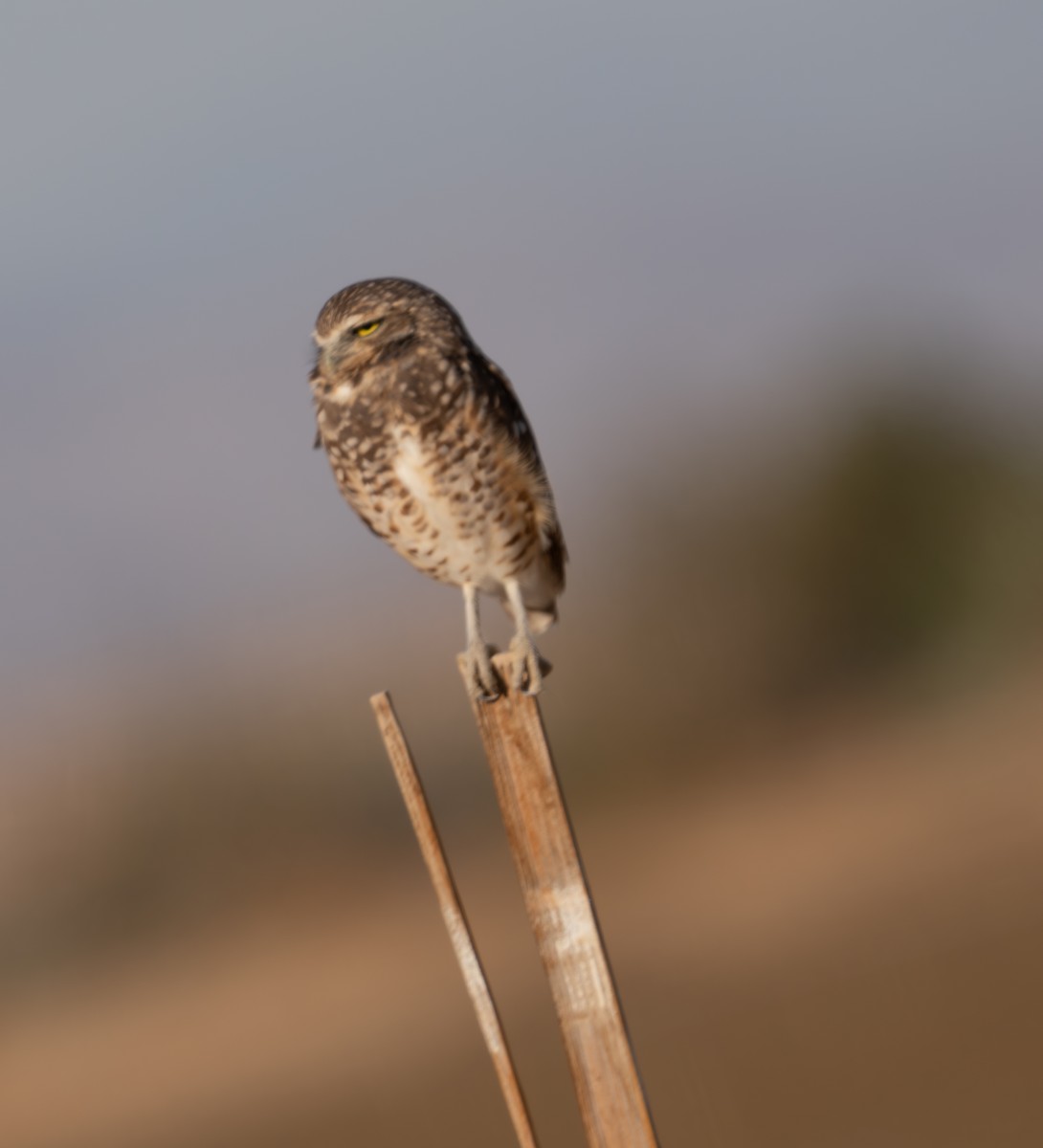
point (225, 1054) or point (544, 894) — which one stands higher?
point (225, 1054)

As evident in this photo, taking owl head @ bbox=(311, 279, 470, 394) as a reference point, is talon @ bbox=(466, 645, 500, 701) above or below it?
below

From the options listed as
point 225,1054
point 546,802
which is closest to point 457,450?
point 546,802

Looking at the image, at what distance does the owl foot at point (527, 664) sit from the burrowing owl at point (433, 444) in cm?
2

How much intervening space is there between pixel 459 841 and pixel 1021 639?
31.3 ft

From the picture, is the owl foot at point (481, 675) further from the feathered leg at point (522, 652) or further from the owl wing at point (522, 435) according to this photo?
the owl wing at point (522, 435)

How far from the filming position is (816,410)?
27.2 meters

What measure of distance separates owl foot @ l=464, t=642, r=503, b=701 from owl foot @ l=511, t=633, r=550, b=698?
57 mm

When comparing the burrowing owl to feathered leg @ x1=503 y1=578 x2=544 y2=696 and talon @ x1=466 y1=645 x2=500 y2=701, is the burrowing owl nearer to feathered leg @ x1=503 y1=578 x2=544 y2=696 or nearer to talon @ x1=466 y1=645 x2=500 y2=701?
feathered leg @ x1=503 y1=578 x2=544 y2=696

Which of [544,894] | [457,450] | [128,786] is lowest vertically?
[544,894]

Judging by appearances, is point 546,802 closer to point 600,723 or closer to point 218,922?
point 600,723

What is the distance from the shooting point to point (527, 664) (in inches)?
168

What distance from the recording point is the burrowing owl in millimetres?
4727

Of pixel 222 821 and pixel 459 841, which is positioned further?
pixel 459 841

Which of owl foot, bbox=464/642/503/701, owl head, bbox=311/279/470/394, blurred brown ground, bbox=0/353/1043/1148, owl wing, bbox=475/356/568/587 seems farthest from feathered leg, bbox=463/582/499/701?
blurred brown ground, bbox=0/353/1043/1148
